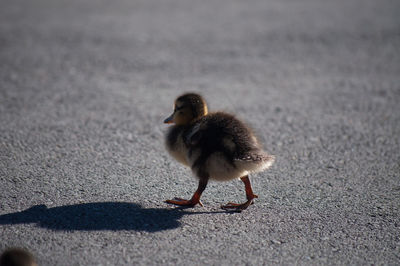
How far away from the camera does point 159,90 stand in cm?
746

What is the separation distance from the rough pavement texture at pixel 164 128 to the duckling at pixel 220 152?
0.31 m

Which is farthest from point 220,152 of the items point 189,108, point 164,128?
point 164,128

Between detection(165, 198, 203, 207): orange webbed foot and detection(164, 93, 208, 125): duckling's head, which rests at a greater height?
detection(164, 93, 208, 125): duckling's head

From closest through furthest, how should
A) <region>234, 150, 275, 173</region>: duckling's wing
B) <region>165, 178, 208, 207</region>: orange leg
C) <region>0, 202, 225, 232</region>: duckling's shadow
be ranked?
<region>0, 202, 225, 232</region>: duckling's shadow → <region>234, 150, 275, 173</region>: duckling's wing → <region>165, 178, 208, 207</region>: orange leg

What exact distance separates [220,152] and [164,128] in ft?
7.45

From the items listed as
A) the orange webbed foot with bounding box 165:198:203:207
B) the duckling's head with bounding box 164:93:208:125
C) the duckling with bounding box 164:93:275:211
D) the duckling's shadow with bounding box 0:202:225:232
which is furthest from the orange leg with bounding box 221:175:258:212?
the duckling's head with bounding box 164:93:208:125

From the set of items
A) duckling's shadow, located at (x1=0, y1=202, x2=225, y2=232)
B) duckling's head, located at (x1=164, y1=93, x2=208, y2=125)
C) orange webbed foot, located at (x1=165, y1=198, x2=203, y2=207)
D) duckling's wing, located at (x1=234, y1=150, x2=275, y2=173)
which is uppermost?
duckling's head, located at (x1=164, y1=93, x2=208, y2=125)

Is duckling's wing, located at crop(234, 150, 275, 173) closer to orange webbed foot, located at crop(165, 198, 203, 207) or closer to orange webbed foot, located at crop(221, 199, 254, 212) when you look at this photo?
orange webbed foot, located at crop(221, 199, 254, 212)

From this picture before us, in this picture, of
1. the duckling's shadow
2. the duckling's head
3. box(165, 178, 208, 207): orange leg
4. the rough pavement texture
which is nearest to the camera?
the rough pavement texture

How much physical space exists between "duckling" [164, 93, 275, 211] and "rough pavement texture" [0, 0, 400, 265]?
1.02ft

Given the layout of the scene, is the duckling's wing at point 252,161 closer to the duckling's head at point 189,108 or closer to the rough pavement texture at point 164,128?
the rough pavement texture at point 164,128

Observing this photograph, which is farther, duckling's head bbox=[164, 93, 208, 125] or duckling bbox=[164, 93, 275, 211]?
duckling's head bbox=[164, 93, 208, 125]

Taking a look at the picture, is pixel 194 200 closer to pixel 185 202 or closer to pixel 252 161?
pixel 185 202

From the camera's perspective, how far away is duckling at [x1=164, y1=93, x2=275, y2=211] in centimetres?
401
